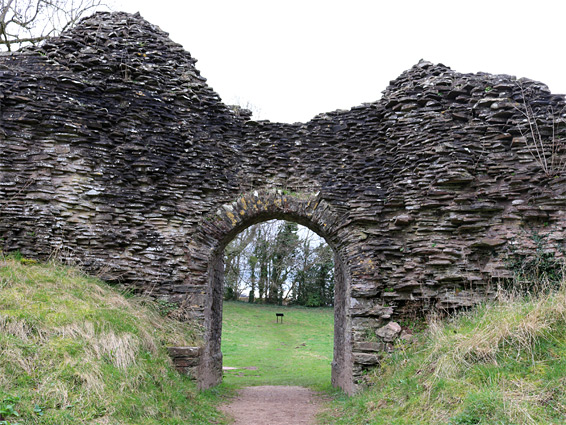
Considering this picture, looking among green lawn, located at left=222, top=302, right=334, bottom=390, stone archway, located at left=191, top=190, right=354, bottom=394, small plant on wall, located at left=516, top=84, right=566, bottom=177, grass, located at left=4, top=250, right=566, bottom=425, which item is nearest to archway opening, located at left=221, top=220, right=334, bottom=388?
green lawn, located at left=222, top=302, right=334, bottom=390

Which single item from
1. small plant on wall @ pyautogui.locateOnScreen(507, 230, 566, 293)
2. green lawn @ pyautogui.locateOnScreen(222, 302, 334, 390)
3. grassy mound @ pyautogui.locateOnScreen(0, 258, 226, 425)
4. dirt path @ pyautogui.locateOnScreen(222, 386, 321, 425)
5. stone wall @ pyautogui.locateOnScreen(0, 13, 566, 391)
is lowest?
green lawn @ pyautogui.locateOnScreen(222, 302, 334, 390)

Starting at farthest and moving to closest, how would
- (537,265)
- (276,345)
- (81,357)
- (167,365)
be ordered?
(276,345)
(537,265)
(167,365)
(81,357)

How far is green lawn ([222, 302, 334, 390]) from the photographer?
35.2 feet

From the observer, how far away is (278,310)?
25.8 metres

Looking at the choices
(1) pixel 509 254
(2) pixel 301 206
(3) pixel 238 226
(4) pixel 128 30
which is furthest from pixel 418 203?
(4) pixel 128 30

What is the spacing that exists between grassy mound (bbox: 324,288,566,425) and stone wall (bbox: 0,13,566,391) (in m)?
1.75

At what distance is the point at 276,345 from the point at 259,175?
9.80 m

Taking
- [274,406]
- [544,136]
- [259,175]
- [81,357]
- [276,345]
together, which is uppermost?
[544,136]

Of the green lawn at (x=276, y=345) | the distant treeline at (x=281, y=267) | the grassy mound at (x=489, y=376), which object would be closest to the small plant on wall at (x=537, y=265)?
the grassy mound at (x=489, y=376)

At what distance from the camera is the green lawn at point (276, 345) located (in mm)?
10742

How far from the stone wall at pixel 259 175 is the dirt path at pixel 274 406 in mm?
927

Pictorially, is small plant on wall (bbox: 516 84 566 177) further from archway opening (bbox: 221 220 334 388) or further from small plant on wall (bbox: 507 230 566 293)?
archway opening (bbox: 221 220 334 388)

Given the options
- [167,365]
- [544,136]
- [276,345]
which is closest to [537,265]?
[544,136]

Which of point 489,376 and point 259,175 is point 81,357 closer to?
point 489,376
